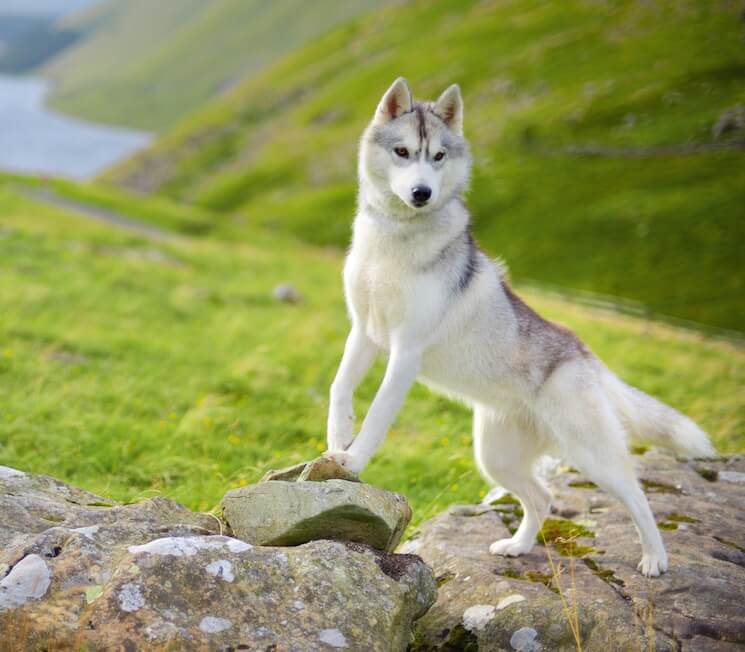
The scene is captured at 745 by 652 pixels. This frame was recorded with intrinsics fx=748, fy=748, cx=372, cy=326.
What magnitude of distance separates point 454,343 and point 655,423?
218cm

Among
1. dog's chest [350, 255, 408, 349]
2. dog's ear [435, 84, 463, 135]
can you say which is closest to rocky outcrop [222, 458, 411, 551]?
dog's chest [350, 255, 408, 349]

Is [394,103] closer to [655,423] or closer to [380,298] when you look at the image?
[380,298]

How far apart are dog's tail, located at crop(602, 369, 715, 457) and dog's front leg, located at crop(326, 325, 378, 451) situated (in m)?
2.26

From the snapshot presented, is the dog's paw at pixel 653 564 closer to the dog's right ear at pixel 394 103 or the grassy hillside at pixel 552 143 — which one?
the dog's right ear at pixel 394 103

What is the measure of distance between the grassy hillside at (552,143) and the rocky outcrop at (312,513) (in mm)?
41489

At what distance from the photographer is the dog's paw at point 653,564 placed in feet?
19.8

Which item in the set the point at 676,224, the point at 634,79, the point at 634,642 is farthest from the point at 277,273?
the point at 634,79

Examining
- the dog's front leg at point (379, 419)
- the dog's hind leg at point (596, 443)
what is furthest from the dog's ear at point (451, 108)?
the dog's hind leg at point (596, 443)

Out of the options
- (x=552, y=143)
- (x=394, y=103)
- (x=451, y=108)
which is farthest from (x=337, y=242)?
(x=394, y=103)

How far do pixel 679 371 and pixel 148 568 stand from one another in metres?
18.1

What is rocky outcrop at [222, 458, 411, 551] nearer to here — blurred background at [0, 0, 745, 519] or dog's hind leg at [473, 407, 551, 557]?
dog's hind leg at [473, 407, 551, 557]

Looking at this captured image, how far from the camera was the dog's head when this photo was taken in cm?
623

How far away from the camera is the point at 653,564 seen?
605 cm

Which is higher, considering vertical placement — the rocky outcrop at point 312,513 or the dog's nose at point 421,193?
the dog's nose at point 421,193
